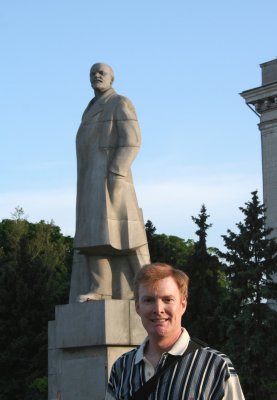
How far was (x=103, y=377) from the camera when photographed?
11867 mm

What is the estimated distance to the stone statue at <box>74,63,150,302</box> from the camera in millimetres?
12820

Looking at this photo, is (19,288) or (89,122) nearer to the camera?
(89,122)

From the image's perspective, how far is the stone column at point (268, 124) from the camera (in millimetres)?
42156

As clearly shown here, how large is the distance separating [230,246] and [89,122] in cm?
2024

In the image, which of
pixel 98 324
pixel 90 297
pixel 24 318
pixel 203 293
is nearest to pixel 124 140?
pixel 90 297

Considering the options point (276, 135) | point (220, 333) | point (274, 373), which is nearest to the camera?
point (274, 373)

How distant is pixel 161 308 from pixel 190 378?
326mm

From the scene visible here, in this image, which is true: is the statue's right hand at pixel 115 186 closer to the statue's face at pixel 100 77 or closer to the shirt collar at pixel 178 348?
the statue's face at pixel 100 77

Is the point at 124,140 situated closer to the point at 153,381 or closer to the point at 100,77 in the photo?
the point at 100,77

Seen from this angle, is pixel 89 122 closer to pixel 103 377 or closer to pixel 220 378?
pixel 103 377

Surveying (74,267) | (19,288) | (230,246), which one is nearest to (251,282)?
(230,246)

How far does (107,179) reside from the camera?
508 inches

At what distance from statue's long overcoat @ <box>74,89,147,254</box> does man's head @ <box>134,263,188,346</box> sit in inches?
341

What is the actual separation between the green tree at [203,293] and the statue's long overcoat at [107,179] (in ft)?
67.7
